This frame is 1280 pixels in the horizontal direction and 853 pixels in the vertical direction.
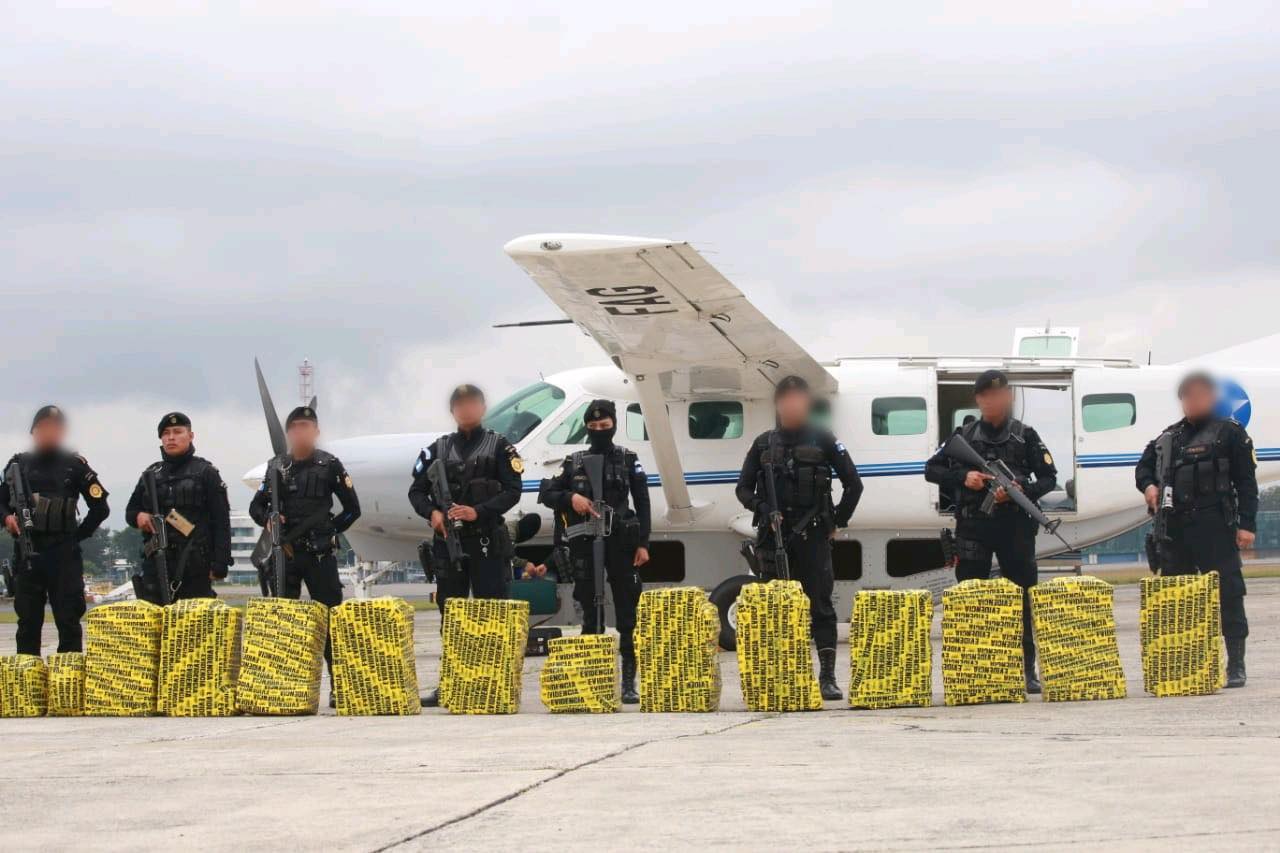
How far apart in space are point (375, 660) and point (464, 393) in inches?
73.9

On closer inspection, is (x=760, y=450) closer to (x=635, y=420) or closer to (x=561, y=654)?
(x=561, y=654)

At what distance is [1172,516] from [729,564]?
6081 mm

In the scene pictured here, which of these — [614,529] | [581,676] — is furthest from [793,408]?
[581,676]

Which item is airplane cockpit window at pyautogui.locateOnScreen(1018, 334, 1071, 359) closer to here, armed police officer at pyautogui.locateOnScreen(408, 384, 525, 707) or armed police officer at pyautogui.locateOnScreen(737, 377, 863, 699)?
armed police officer at pyautogui.locateOnScreen(737, 377, 863, 699)

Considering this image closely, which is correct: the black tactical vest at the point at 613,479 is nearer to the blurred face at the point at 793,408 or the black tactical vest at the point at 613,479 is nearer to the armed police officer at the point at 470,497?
the armed police officer at the point at 470,497

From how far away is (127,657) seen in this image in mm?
9148

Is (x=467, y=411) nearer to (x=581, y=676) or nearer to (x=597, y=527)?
(x=597, y=527)

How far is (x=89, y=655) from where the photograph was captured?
9.24 meters

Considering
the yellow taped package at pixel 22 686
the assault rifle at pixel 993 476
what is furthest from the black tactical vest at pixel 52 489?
the assault rifle at pixel 993 476

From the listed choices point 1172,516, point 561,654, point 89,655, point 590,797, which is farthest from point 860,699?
point 89,655

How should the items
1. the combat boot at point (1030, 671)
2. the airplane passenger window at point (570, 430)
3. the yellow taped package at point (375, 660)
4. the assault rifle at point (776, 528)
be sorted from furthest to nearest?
the airplane passenger window at point (570, 430)
the combat boot at point (1030, 671)
the assault rifle at point (776, 528)
the yellow taped package at point (375, 660)

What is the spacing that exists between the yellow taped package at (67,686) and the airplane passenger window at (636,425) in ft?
21.7

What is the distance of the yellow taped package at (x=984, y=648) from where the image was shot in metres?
8.63

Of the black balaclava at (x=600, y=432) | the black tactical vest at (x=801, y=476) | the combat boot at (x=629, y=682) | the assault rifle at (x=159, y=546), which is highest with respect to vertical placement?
the black balaclava at (x=600, y=432)
